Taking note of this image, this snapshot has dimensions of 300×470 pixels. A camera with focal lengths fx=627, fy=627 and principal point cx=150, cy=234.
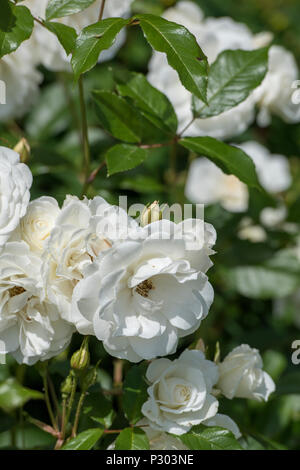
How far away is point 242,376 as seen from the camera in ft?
3.54

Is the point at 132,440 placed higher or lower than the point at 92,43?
lower

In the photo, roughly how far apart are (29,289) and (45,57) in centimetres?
75

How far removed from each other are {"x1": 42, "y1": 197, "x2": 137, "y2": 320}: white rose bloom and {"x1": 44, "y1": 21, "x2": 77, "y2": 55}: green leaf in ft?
0.84

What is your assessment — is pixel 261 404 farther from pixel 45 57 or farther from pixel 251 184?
pixel 45 57

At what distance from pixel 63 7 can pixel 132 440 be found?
2.33ft

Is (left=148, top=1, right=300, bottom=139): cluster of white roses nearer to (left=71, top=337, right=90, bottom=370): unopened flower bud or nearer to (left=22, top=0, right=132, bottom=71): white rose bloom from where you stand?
(left=22, top=0, right=132, bottom=71): white rose bloom

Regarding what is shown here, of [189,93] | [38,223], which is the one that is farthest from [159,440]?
[189,93]

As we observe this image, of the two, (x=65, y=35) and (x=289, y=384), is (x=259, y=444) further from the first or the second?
(x=65, y=35)

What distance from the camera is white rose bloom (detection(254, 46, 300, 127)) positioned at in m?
1.69

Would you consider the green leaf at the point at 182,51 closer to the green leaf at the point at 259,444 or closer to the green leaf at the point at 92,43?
the green leaf at the point at 92,43

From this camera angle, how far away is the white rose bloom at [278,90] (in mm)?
1688

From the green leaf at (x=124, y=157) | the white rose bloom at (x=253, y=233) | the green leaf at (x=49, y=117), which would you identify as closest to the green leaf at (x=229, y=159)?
the green leaf at (x=124, y=157)

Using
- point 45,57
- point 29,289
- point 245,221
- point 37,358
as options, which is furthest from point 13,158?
Answer: point 245,221

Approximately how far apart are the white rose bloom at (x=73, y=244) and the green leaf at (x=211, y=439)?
27 cm
